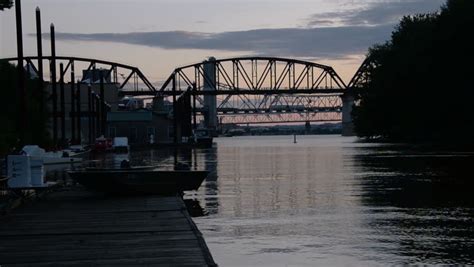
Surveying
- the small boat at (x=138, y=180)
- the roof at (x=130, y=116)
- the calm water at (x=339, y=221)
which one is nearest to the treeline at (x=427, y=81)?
the roof at (x=130, y=116)

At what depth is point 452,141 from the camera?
98062 millimetres

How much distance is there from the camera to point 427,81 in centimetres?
9956

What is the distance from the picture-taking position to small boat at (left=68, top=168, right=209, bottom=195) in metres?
28.5

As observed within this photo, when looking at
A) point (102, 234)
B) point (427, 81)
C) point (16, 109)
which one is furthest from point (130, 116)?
point (102, 234)

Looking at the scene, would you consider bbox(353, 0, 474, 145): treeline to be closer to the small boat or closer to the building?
the building

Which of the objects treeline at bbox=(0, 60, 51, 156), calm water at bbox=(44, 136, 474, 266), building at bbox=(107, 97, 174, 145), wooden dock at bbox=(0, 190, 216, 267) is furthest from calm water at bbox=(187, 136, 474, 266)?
building at bbox=(107, 97, 174, 145)

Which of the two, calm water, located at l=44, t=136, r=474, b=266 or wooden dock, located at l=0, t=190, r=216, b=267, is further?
calm water, located at l=44, t=136, r=474, b=266

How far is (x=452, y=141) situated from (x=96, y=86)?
10972cm

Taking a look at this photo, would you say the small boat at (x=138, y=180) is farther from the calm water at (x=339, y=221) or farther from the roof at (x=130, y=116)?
the roof at (x=130, y=116)

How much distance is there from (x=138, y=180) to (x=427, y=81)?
75.4 metres

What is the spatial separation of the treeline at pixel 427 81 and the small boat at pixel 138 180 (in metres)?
60.4

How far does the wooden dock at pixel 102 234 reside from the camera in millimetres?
15039

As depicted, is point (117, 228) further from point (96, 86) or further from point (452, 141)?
point (96, 86)

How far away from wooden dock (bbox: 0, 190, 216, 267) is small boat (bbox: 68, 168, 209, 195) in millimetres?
1492
